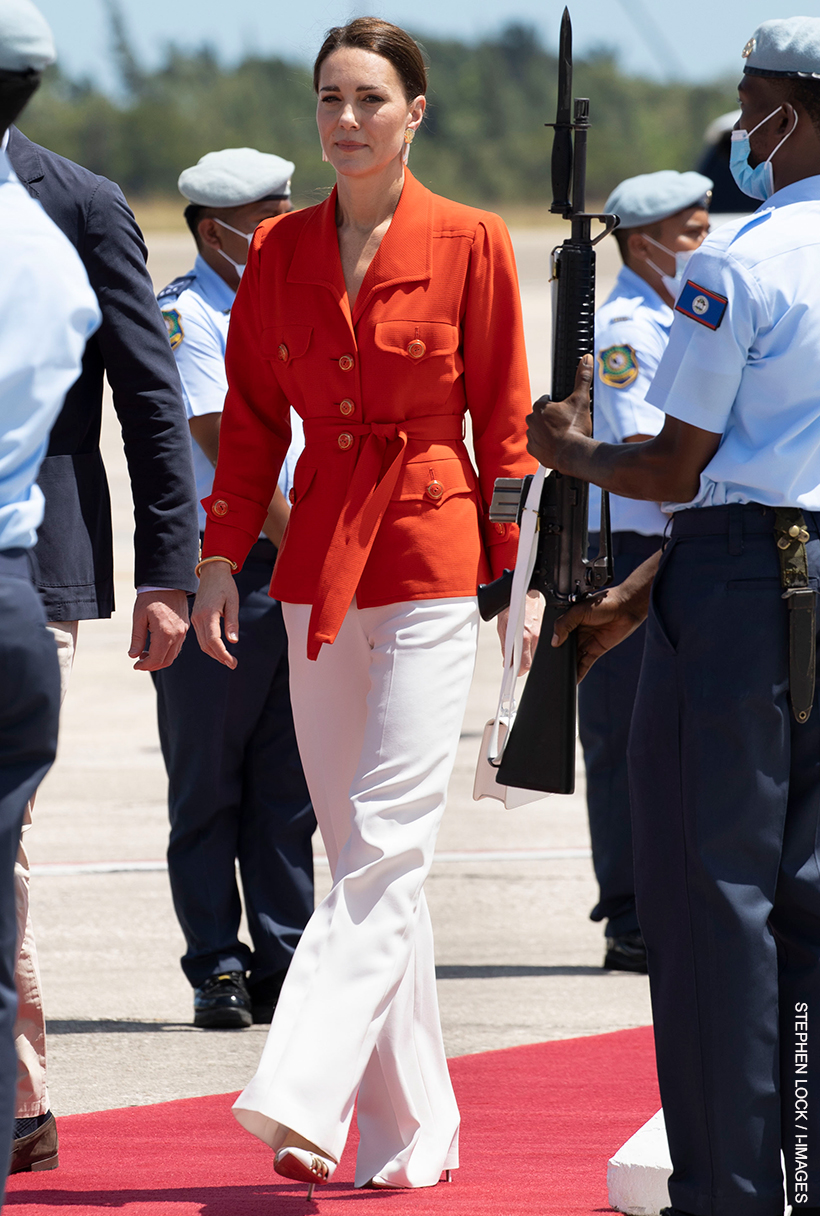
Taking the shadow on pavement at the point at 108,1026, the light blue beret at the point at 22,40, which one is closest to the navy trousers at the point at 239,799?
the shadow on pavement at the point at 108,1026

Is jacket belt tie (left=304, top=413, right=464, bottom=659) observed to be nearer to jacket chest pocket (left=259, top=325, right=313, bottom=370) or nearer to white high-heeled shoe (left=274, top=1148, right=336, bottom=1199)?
jacket chest pocket (left=259, top=325, right=313, bottom=370)

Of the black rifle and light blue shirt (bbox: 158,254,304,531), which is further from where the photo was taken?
light blue shirt (bbox: 158,254,304,531)

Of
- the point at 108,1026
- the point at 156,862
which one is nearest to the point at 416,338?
the point at 108,1026

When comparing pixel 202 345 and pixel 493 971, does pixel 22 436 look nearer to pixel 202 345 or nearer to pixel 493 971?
pixel 202 345

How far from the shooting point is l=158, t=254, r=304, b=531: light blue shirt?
202 inches

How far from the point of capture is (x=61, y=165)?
3533 millimetres

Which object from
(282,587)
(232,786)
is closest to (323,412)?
(282,587)

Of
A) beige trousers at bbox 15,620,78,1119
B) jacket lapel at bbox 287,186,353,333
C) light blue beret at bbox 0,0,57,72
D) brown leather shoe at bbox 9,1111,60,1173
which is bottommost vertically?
brown leather shoe at bbox 9,1111,60,1173

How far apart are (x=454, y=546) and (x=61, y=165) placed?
1.00 m

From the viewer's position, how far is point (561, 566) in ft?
10.6

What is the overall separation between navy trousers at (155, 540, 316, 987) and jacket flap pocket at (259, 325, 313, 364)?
4.78 ft

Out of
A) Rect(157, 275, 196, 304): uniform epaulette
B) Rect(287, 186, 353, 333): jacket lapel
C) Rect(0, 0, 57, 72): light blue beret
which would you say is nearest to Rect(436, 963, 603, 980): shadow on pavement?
Rect(157, 275, 196, 304): uniform epaulette

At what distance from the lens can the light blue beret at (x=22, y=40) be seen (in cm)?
236

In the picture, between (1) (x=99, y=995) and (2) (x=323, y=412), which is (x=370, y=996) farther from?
(1) (x=99, y=995)
